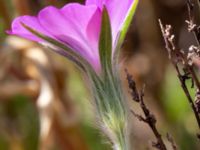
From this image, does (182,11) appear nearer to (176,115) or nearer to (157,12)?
(157,12)

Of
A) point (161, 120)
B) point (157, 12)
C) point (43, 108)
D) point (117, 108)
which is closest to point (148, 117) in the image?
point (117, 108)

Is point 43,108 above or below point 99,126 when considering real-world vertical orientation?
above

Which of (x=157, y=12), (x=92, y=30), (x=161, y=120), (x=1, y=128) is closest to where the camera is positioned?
(x=92, y=30)

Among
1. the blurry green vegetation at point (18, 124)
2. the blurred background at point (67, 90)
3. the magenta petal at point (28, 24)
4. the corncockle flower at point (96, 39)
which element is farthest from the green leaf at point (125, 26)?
the blurry green vegetation at point (18, 124)

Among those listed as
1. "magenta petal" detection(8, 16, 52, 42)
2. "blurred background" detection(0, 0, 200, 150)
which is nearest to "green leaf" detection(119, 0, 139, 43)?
"magenta petal" detection(8, 16, 52, 42)

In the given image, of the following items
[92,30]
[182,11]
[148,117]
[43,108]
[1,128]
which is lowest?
[148,117]

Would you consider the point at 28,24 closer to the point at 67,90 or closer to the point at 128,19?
the point at 128,19
